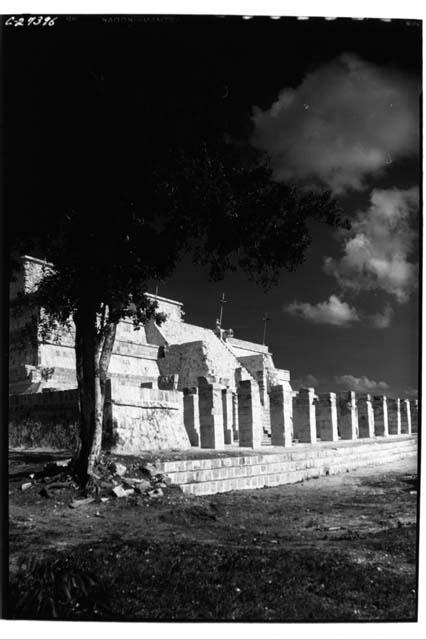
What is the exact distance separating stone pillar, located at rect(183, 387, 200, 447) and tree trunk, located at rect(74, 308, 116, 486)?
7.34m

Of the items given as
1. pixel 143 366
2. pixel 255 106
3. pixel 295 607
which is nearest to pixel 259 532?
pixel 295 607

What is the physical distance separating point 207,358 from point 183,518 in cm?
2338

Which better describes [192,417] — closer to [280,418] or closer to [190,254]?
[280,418]

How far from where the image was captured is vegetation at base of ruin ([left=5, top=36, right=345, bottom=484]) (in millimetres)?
7195

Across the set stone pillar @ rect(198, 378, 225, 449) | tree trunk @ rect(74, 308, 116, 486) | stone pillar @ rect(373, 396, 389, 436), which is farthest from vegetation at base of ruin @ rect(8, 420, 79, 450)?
stone pillar @ rect(373, 396, 389, 436)

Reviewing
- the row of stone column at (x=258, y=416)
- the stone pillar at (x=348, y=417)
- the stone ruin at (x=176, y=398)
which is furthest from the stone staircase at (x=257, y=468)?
the stone pillar at (x=348, y=417)

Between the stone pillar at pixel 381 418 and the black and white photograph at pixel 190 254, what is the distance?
16761mm

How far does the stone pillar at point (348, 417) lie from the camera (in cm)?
2322

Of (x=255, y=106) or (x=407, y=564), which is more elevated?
(x=255, y=106)

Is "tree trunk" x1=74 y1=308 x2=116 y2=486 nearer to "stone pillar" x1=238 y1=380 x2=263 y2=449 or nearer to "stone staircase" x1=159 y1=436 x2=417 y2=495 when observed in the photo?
"stone staircase" x1=159 y1=436 x2=417 y2=495

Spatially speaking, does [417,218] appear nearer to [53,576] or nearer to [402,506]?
[402,506]

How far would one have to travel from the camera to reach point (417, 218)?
6828 mm

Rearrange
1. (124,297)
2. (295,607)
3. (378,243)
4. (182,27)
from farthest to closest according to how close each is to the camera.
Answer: (124,297), (378,243), (182,27), (295,607)

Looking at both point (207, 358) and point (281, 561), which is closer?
point (281, 561)
